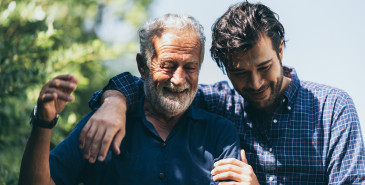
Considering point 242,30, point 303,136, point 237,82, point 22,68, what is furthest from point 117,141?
point 22,68

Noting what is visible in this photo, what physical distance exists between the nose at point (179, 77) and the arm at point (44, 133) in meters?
0.69

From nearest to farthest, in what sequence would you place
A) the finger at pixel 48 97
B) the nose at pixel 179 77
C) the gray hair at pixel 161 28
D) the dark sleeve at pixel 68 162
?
the finger at pixel 48 97 → the dark sleeve at pixel 68 162 → the nose at pixel 179 77 → the gray hair at pixel 161 28

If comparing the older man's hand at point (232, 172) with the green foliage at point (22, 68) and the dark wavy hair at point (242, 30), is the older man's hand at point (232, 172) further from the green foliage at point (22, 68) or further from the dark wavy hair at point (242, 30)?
the green foliage at point (22, 68)

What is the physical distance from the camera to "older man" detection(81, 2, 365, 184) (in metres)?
2.46

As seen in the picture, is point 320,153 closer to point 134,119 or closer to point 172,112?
point 172,112

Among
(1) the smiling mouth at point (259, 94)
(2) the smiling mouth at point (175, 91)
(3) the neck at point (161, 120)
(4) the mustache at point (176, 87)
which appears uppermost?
(4) the mustache at point (176, 87)

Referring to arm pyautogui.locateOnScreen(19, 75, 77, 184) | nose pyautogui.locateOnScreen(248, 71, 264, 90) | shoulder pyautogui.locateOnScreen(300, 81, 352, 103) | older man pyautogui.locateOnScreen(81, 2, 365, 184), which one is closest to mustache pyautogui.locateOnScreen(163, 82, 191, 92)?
older man pyautogui.locateOnScreen(81, 2, 365, 184)

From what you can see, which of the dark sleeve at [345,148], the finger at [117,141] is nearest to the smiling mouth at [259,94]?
the dark sleeve at [345,148]

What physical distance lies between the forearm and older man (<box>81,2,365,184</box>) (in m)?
0.69

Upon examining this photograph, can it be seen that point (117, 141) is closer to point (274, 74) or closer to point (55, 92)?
point (55, 92)

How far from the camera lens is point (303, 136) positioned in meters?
2.57

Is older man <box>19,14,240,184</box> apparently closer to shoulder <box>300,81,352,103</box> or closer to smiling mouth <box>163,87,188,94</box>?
smiling mouth <box>163,87,188,94</box>

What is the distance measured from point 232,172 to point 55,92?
1028 millimetres

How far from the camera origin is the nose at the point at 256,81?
96.8 inches
